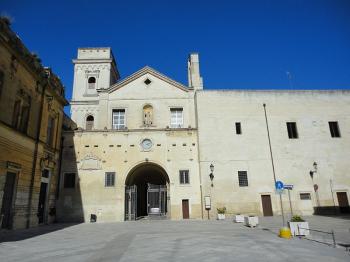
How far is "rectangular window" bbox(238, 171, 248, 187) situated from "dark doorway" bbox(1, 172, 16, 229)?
1634cm

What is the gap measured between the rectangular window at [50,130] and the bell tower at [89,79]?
1369 centimetres

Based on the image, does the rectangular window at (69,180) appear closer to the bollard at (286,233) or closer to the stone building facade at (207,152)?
the stone building facade at (207,152)

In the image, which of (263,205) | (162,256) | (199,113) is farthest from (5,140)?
(263,205)

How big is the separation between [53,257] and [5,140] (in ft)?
29.3

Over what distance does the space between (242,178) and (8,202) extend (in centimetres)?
1675

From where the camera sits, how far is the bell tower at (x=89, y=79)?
3450cm

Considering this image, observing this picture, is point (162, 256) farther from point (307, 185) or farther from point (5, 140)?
point (307, 185)

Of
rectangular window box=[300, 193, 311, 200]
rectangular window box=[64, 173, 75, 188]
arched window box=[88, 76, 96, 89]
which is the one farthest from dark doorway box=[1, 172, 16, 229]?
arched window box=[88, 76, 96, 89]

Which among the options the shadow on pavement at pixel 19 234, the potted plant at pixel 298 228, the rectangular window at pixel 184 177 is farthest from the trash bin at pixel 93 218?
the potted plant at pixel 298 228

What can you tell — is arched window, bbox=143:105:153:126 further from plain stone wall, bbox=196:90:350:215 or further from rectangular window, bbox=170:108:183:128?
plain stone wall, bbox=196:90:350:215

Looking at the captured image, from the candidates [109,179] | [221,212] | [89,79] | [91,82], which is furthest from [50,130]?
[89,79]

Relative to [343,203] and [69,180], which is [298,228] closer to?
[343,203]

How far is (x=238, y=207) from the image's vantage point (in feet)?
70.0

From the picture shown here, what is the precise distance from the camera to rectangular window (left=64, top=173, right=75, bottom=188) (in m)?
21.6
